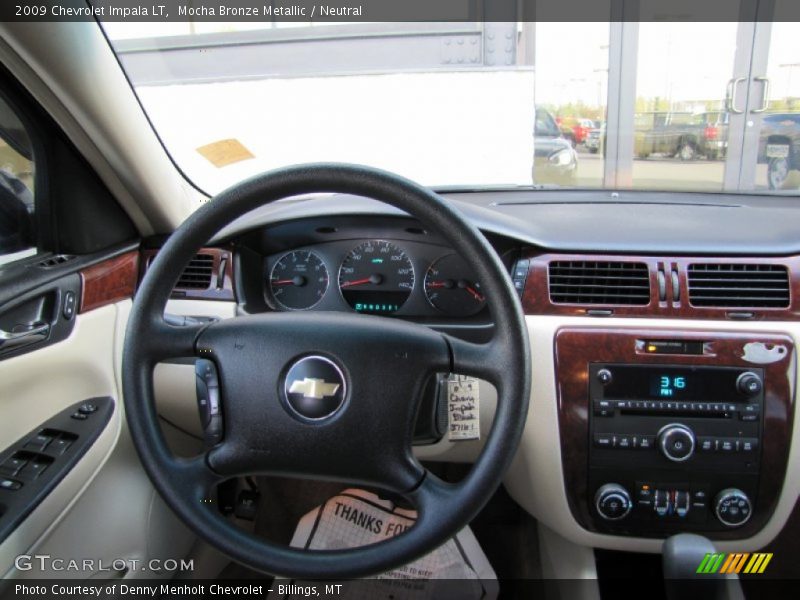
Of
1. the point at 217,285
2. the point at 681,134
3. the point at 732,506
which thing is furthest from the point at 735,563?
the point at 681,134

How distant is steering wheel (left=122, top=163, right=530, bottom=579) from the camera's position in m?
1.07

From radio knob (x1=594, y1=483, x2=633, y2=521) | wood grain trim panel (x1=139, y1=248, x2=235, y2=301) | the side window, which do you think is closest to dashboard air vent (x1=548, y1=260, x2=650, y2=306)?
radio knob (x1=594, y1=483, x2=633, y2=521)

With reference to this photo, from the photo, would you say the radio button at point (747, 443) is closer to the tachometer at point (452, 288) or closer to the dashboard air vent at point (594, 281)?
the dashboard air vent at point (594, 281)

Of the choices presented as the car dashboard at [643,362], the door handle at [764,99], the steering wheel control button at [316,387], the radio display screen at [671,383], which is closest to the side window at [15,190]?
the car dashboard at [643,362]

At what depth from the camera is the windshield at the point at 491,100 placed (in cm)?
263

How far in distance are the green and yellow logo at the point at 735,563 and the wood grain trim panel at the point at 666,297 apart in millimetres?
590

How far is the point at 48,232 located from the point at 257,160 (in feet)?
2.30

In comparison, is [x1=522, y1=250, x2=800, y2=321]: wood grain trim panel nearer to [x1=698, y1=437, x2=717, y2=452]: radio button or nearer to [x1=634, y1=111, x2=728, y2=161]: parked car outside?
[x1=698, y1=437, x2=717, y2=452]: radio button

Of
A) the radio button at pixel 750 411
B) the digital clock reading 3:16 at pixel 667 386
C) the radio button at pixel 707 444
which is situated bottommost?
the radio button at pixel 707 444

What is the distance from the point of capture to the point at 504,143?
2.74m

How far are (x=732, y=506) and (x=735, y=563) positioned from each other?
0.27m

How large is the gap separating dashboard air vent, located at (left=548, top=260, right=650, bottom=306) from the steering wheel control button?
741mm

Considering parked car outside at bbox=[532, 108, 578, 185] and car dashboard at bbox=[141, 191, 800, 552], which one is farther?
parked car outside at bbox=[532, 108, 578, 185]

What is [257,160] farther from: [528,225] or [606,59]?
[606,59]
